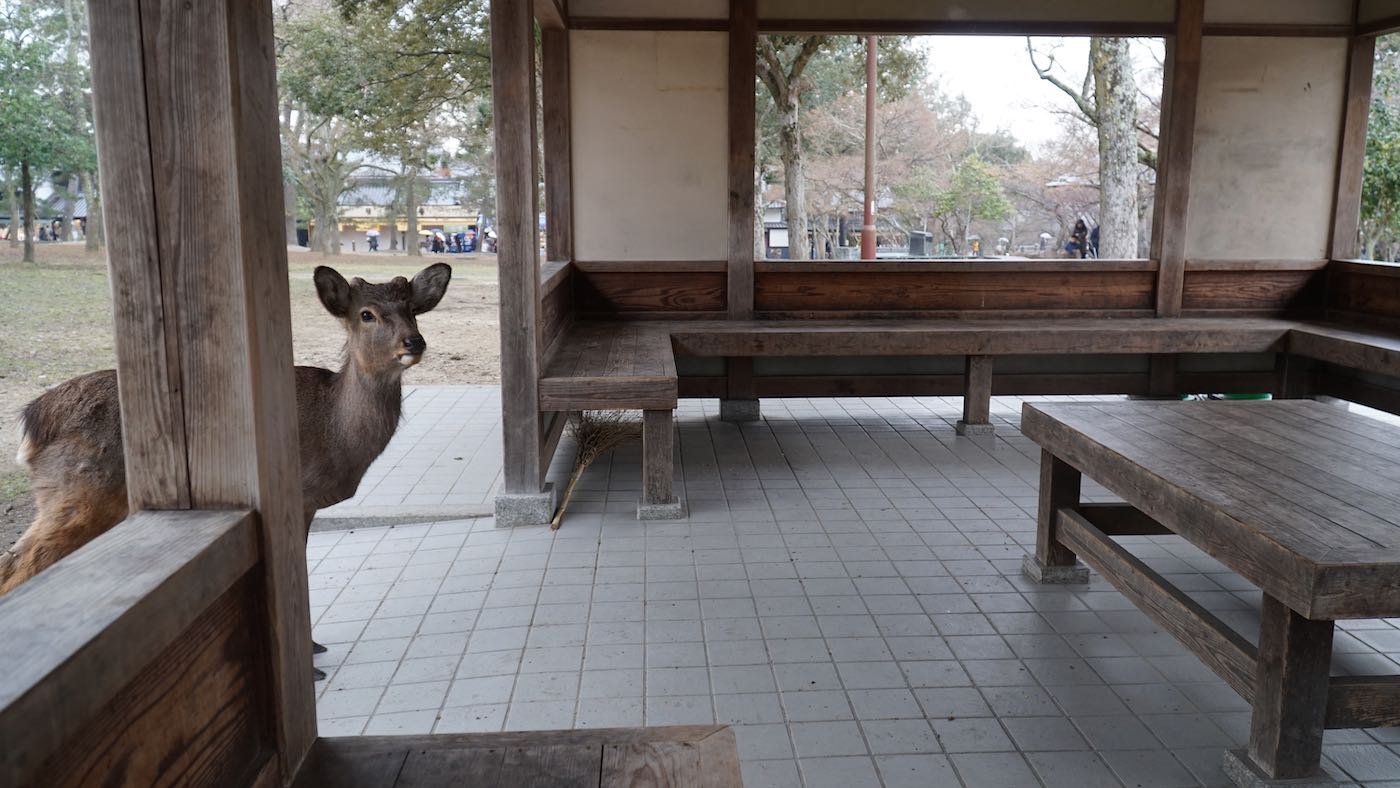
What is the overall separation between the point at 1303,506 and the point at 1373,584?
0.44 m

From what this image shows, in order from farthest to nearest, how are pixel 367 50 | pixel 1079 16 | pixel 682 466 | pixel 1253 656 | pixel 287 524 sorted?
pixel 367 50
pixel 1079 16
pixel 682 466
pixel 1253 656
pixel 287 524

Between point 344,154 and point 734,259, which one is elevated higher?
point 344,154

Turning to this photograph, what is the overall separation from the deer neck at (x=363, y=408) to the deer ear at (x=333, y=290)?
19 centimetres

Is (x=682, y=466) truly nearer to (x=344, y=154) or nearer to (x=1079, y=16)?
(x=1079, y=16)

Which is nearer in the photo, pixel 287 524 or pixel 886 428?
pixel 287 524

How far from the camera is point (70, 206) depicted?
305 centimetres

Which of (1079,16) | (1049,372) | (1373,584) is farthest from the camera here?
(1049,372)

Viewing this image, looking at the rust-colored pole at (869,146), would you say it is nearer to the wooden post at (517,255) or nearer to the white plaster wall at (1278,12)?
the white plaster wall at (1278,12)

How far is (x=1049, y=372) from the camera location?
7.03 meters

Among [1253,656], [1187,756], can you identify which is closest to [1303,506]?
[1253,656]

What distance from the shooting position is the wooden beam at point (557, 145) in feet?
21.1

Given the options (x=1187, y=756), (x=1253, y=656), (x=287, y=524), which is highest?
(x=287, y=524)

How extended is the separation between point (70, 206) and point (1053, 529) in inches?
139

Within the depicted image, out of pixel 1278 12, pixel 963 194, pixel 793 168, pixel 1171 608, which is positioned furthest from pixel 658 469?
pixel 963 194
